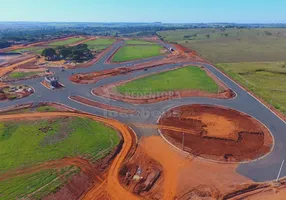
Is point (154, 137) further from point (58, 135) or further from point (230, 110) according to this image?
point (230, 110)

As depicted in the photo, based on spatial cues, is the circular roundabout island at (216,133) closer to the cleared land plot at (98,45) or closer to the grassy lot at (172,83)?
the grassy lot at (172,83)

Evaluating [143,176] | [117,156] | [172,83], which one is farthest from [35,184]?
[172,83]

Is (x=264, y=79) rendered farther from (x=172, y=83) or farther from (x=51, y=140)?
(x=51, y=140)

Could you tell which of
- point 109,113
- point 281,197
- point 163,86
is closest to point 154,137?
point 109,113

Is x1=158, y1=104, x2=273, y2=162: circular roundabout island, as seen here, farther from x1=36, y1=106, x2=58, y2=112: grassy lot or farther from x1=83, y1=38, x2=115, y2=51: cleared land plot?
x1=83, y1=38, x2=115, y2=51: cleared land plot

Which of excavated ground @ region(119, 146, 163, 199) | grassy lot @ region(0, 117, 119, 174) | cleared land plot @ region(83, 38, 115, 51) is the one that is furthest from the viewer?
cleared land plot @ region(83, 38, 115, 51)

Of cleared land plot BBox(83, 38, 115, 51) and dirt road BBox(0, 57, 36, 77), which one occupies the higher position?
cleared land plot BBox(83, 38, 115, 51)

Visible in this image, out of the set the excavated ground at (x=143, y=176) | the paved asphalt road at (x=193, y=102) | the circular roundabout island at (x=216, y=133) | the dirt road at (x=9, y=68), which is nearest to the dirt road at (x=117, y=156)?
the excavated ground at (x=143, y=176)

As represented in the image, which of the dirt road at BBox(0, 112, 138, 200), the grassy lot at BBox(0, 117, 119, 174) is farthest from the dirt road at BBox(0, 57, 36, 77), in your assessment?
the grassy lot at BBox(0, 117, 119, 174)
